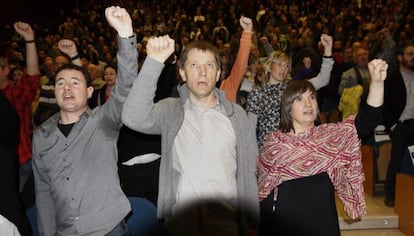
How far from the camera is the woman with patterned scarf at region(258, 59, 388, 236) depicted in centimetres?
265

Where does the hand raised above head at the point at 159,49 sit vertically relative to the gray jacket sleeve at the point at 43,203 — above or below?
above

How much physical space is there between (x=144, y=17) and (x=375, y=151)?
33.8 feet

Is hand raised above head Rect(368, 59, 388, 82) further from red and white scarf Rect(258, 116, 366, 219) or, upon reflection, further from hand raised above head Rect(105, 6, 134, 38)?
hand raised above head Rect(105, 6, 134, 38)

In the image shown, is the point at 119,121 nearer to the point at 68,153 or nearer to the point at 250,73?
the point at 68,153

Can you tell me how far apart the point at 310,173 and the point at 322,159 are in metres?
0.09

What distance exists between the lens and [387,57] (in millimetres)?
7785

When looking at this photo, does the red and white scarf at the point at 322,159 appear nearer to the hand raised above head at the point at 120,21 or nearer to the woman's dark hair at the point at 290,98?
the woman's dark hair at the point at 290,98

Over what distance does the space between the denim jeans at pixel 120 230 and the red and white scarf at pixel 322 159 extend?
0.73 m

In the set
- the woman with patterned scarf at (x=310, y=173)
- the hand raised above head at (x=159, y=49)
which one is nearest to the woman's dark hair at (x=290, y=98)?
the woman with patterned scarf at (x=310, y=173)

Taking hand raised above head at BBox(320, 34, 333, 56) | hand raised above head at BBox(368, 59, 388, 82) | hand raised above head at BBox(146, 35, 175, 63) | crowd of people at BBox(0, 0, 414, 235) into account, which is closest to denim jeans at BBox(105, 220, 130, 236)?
crowd of people at BBox(0, 0, 414, 235)

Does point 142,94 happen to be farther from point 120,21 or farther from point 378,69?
point 378,69

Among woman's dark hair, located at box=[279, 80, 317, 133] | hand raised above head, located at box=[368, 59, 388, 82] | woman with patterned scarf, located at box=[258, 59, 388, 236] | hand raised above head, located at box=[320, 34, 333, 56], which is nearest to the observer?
hand raised above head, located at box=[368, 59, 388, 82]

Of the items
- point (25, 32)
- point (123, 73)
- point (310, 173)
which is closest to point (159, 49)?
point (123, 73)

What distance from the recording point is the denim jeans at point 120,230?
7.54 feet
